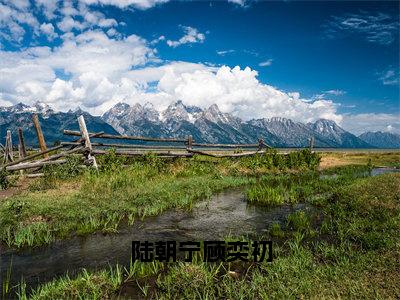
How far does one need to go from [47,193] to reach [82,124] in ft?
18.9

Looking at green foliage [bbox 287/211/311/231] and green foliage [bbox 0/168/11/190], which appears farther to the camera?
green foliage [bbox 0/168/11/190]

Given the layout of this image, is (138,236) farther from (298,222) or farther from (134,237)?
(298,222)

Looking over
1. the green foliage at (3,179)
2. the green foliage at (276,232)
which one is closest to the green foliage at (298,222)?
the green foliage at (276,232)

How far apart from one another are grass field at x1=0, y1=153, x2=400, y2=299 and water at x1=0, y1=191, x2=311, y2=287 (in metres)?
0.43

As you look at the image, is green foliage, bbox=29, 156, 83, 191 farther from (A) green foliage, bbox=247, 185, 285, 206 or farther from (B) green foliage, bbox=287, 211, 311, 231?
(B) green foliage, bbox=287, 211, 311, 231

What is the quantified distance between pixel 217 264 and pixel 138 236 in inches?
98.9

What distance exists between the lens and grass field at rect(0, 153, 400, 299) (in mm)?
4910

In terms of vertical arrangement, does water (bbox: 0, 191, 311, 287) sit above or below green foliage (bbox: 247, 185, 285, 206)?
below

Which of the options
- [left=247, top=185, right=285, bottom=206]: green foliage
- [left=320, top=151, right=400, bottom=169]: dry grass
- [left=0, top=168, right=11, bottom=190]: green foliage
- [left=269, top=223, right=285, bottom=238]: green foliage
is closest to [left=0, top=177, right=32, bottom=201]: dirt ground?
[left=0, top=168, right=11, bottom=190]: green foliage

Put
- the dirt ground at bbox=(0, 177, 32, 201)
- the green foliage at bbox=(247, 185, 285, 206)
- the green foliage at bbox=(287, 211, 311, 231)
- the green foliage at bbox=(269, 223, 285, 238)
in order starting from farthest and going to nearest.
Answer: the green foliage at bbox=(247, 185, 285, 206) < the dirt ground at bbox=(0, 177, 32, 201) < the green foliage at bbox=(287, 211, 311, 231) < the green foliage at bbox=(269, 223, 285, 238)

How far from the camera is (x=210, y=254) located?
6445 mm

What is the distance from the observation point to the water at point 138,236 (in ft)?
20.0

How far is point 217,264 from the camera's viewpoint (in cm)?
608

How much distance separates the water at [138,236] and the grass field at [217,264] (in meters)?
0.43
